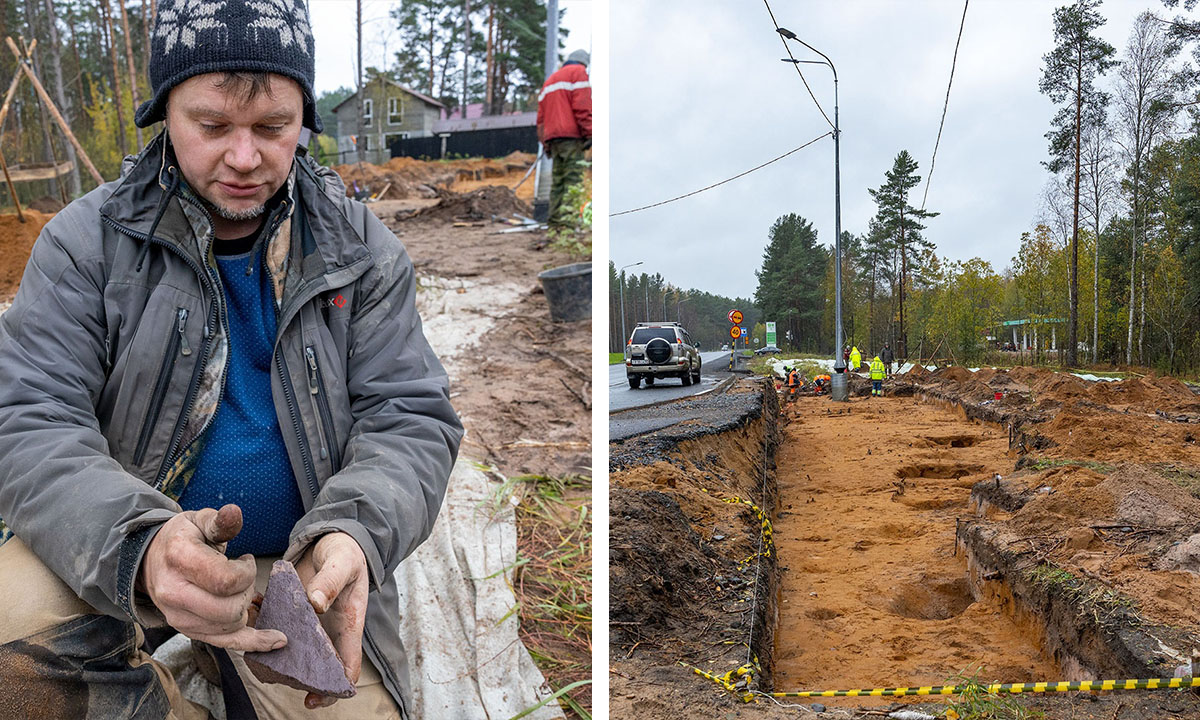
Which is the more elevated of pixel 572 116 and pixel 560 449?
pixel 572 116

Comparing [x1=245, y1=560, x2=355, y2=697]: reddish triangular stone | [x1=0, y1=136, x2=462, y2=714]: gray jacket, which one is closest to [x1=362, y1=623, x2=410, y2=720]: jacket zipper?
[x1=0, y1=136, x2=462, y2=714]: gray jacket

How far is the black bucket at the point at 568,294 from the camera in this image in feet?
15.1

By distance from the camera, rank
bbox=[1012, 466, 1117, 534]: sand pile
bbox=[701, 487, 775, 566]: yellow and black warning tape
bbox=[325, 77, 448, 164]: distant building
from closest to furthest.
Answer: bbox=[1012, 466, 1117, 534]: sand pile, bbox=[701, 487, 775, 566]: yellow and black warning tape, bbox=[325, 77, 448, 164]: distant building

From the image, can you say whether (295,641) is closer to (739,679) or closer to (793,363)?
(739,679)

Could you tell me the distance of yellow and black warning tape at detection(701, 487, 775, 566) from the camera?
2879mm

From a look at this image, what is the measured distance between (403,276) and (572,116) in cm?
452

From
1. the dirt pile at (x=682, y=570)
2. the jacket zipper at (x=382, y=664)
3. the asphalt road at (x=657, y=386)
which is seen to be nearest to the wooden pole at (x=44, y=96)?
the asphalt road at (x=657, y=386)

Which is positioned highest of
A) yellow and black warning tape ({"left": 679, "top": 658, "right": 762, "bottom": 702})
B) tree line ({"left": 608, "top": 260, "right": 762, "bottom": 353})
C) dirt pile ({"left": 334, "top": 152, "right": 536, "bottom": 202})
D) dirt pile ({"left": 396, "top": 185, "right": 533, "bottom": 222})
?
dirt pile ({"left": 334, "top": 152, "right": 536, "bottom": 202})

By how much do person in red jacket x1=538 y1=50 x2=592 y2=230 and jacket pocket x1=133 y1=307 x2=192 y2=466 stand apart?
172 inches

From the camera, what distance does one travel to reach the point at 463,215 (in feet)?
25.6

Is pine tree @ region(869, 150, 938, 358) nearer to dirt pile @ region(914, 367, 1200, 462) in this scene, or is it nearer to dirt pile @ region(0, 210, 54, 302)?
dirt pile @ region(914, 367, 1200, 462)

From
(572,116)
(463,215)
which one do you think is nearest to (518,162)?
(463,215)

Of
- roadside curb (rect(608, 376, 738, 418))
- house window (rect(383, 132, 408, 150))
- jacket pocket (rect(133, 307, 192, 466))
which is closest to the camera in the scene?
jacket pocket (rect(133, 307, 192, 466))

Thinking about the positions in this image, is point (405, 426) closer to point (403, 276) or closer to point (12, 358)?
point (403, 276)
